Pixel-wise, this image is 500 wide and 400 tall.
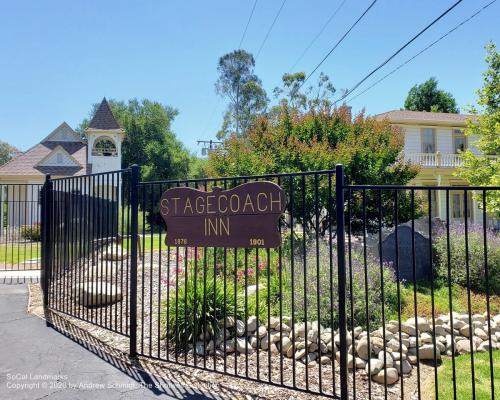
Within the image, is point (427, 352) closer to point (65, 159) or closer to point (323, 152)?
point (323, 152)

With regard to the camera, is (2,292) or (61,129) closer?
(2,292)

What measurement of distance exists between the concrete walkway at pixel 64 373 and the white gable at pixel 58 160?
19.3 metres

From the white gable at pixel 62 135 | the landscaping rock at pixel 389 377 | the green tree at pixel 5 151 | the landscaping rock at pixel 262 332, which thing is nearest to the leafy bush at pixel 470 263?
the landscaping rock at pixel 389 377

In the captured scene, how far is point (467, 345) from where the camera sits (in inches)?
181

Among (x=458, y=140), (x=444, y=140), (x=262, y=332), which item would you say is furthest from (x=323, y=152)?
(x=458, y=140)

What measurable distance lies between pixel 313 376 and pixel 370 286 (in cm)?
237

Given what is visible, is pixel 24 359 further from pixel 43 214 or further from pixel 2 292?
pixel 2 292

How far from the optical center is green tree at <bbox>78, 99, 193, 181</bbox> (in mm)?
32688

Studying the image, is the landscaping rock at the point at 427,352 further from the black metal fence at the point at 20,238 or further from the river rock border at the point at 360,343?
the black metal fence at the point at 20,238

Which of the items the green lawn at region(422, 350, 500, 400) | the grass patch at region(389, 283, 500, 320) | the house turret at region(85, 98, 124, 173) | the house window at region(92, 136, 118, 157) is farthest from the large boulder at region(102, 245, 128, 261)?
the house window at region(92, 136, 118, 157)

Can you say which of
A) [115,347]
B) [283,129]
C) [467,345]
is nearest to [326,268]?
[467,345]

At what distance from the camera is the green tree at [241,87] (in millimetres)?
33781

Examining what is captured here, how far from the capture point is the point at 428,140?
22516 mm

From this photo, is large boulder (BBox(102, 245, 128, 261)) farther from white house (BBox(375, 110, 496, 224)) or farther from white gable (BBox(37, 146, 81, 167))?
white house (BBox(375, 110, 496, 224))
